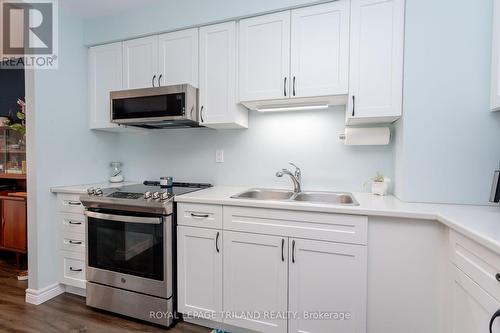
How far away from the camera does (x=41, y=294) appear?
2.04 metres

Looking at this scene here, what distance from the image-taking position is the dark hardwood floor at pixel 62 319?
1.72 metres

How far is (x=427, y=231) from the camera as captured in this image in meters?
1.32

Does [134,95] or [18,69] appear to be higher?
[18,69]

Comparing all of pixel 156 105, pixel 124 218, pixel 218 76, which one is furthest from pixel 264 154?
pixel 124 218

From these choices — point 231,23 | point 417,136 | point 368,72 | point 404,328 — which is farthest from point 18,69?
point 404,328

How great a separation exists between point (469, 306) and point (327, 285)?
0.63 m

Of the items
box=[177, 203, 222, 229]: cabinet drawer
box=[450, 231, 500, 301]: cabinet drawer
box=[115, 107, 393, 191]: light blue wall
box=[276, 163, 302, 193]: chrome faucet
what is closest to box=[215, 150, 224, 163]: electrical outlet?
box=[115, 107, 393, 191]: light blue wall

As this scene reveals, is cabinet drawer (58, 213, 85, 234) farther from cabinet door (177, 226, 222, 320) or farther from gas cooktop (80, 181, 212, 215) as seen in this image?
cabinet door (177, 226, 222, 320)

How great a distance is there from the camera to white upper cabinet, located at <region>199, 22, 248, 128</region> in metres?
1.94

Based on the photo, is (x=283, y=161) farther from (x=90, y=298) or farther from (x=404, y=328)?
(x=90, y=298)

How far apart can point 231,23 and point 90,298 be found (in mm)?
2414

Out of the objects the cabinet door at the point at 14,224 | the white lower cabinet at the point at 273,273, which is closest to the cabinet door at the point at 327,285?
the white lower cabinet at the point at 273,273

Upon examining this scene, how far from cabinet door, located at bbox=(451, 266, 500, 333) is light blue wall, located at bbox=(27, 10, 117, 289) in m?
2.86

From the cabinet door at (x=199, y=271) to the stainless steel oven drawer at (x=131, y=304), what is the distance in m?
0.11
